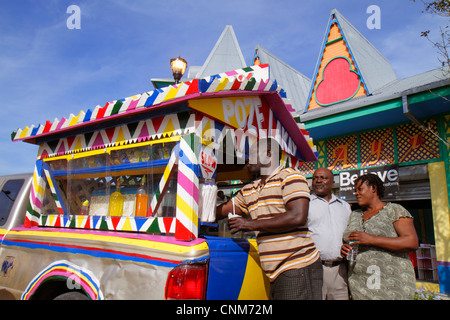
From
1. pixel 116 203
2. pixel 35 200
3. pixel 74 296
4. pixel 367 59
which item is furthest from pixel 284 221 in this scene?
pixel 367 59

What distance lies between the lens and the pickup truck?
1.97m

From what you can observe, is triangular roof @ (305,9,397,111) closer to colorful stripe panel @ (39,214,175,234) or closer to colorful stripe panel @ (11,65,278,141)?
colorful stripe panel @ (11,65,278,141)

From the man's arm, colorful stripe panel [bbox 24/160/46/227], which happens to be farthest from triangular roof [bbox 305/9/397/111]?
colorful stripe panel [bbox 24/160/46/227]

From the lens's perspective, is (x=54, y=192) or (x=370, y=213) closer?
(x=370, y=213)

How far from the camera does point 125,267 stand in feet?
7.22

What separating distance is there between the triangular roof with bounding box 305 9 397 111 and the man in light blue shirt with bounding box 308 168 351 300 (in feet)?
20.0

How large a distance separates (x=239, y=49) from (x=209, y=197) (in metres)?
9.98

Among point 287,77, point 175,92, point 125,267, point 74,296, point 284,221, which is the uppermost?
point 287,77

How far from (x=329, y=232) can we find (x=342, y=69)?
728cm

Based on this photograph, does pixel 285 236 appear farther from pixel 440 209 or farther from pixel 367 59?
pixel 367 59

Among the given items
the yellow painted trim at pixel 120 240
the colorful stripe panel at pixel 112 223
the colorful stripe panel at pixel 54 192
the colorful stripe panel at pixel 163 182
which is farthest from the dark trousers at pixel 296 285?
the colorful stripe panel at pixel 54 192
